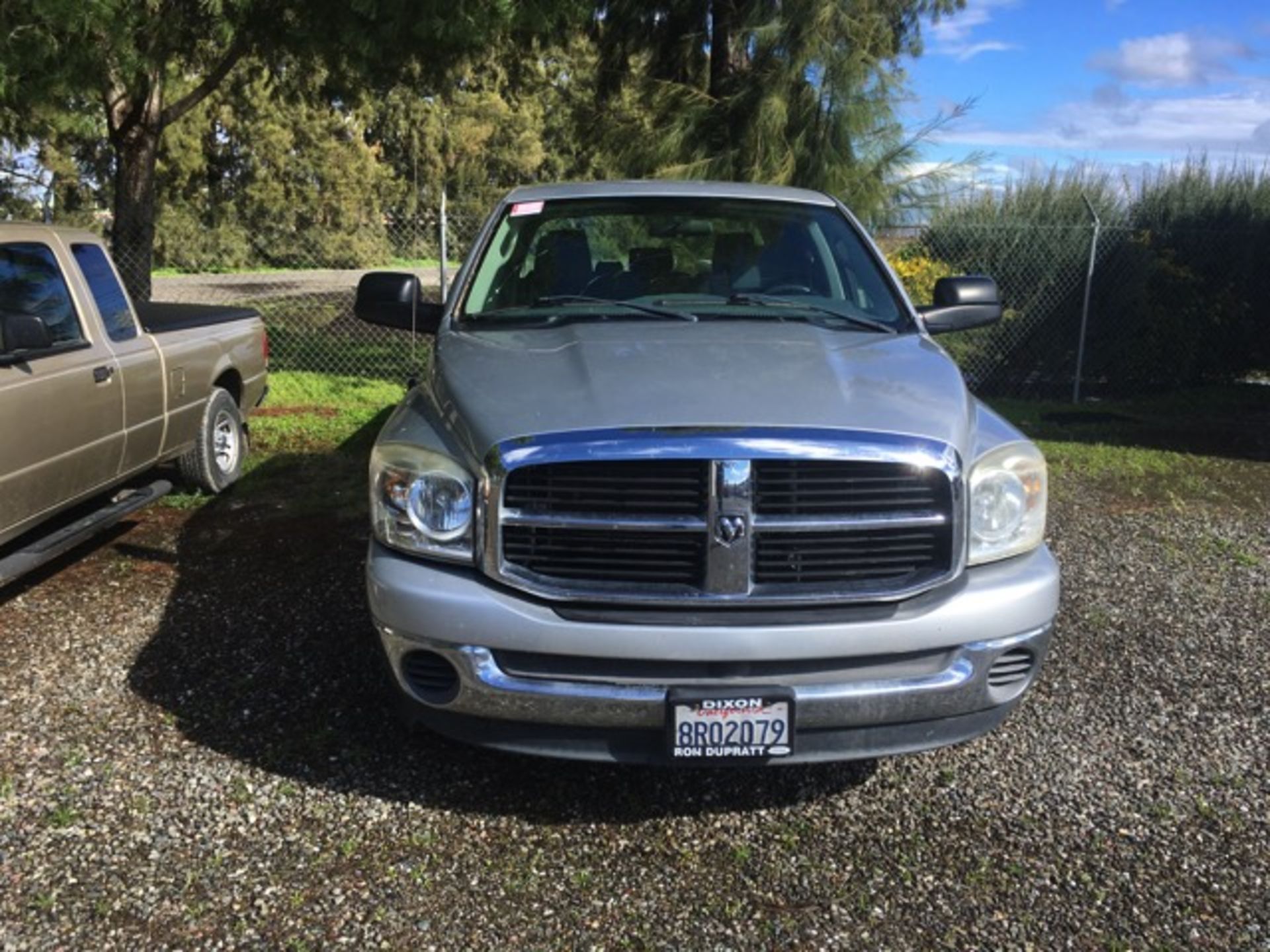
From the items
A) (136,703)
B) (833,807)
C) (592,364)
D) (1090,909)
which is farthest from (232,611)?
(1090,909)

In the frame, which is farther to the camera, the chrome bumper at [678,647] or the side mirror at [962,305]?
the side mirror at [962,305]

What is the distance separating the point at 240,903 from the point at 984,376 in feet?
33.4

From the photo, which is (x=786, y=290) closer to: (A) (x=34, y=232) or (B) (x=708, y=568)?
(B) (x=708, y=568)

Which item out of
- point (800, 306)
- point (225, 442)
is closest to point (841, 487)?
point (800, 306)

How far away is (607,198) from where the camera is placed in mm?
4895

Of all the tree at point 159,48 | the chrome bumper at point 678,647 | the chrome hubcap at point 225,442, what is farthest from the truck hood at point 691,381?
the tree at point 159,48

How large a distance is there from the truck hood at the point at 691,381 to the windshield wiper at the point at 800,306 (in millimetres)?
148

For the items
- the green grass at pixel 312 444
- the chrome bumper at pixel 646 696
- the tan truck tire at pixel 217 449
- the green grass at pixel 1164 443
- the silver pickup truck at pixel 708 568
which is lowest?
the green grass at pixel 1164 443

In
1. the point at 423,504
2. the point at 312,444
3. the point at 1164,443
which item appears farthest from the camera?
the point at 1164,443

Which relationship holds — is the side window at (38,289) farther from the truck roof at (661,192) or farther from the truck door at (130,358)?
the truck roof at (661,192)

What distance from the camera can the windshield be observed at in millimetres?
4336

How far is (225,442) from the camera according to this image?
23.7ft

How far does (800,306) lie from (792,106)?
18.6ft

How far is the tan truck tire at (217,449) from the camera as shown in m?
6.80
